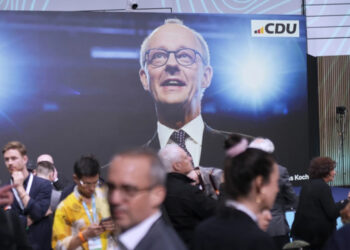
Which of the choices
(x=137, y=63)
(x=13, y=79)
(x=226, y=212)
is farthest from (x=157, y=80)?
(x=226, y=212)

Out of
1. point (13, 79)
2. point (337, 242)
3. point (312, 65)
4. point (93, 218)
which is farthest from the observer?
point (312, 65)

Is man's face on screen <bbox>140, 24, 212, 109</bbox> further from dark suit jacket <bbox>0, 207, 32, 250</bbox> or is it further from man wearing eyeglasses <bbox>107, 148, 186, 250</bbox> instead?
man wearing eyeglasses <bbox>107, 148, 186, 250</bbox>

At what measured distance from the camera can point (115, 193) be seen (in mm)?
1490

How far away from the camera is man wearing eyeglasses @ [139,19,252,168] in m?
9.36

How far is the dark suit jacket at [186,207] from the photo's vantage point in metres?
3.28

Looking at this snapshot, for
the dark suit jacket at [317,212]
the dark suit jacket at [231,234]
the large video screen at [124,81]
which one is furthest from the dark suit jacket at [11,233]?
the large video screen at [124,81]

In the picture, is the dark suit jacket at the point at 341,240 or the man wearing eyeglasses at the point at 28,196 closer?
the dark suit jacket at the point at 341,240

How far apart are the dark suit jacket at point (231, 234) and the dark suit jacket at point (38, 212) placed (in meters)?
2.25

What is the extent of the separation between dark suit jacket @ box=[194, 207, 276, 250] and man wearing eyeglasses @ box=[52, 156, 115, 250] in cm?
117

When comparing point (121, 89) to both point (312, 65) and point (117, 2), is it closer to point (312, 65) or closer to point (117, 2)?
point (117, 2)

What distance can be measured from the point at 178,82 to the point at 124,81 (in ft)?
2.98

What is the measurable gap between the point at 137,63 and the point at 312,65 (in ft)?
16.0

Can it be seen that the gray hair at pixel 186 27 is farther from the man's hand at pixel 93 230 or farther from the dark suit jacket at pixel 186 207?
the man's hand at pixel 93 230

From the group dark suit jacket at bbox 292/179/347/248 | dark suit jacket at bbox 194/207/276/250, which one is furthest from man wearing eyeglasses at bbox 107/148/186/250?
dark suit jacket at bbox 292/179/347/248
